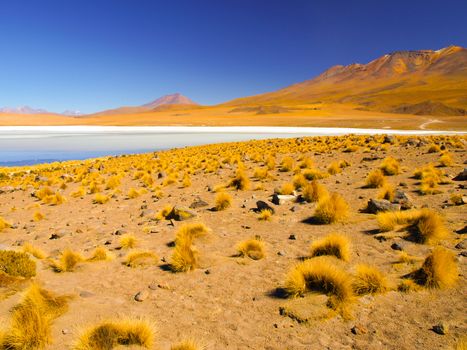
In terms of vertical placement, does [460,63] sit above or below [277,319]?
above

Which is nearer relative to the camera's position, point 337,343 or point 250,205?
point 337,343

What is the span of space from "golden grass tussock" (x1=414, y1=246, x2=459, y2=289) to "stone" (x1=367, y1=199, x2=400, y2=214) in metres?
2.44

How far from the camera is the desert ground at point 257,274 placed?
10.6 feet

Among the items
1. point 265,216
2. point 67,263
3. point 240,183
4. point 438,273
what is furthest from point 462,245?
point 240,183

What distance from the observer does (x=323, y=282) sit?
393 centimetres

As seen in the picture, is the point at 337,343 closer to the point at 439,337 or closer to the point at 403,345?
the point at 403,345

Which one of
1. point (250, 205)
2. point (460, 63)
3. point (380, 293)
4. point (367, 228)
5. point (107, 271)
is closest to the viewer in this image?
point (380, 293)

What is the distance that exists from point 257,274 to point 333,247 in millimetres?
1109

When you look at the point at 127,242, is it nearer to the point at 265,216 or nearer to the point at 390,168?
the point at 265,216

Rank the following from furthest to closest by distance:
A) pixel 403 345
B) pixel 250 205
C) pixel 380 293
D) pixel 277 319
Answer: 1. pixel 250 205
2. pixel 380 293
3. pixel 277 319
4. pixel 403 345

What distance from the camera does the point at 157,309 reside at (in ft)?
12.8

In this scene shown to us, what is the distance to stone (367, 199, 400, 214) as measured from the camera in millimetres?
6401

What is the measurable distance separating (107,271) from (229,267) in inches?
67.8

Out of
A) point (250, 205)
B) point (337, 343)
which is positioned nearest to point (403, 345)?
point (337, 343)
